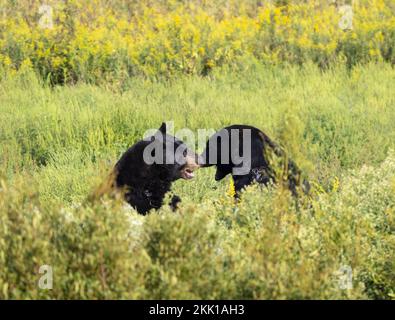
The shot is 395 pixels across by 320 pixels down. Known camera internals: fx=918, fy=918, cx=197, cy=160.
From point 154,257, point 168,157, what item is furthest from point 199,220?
point 168,157

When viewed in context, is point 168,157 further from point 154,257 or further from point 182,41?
point 182,41

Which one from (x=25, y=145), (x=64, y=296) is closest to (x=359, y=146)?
(x=25, y=145)

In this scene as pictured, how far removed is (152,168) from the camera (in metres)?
7.08

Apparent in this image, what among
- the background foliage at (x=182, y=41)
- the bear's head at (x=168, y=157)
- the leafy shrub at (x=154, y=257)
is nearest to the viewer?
the leafy shrub at (x=154, y=257)

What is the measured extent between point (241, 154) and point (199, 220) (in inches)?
97.7

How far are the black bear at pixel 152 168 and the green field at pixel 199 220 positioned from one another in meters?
0.22

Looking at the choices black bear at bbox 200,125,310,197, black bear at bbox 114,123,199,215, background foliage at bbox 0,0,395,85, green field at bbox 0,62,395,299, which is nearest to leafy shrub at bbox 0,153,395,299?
green field at bbox 0,62,395,299

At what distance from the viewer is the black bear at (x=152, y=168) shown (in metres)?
6.98

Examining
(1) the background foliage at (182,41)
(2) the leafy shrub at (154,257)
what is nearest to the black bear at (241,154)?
(2) the leafy shrub at (154,257)

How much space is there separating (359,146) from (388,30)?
418 cm

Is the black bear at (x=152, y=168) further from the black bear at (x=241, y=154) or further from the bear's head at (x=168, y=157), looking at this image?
the black bear at (x=241, y=154)

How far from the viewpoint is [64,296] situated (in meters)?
4.59
